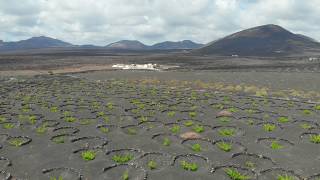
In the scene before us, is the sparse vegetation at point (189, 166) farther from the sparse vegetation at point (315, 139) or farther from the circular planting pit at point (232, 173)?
the sparse vegetation at point (315, 139)

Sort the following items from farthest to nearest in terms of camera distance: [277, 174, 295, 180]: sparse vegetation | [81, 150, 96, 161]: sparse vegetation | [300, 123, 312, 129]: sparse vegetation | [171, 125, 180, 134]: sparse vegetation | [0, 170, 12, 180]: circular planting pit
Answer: [300, 123, 312, 129]: sparse vegetation → [171, 125, 180, 134]: sparse vegetation → [81, 150, 96, 161]: sparse vegetation → [0, 170, 12, 180]: circular planting pit → [277, 174, 295, 180]: sparse vegetation

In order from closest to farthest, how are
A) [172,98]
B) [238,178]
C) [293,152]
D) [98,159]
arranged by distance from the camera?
1. [238,178]
2. [98,159]
3. [293,152]
4. [172,98]

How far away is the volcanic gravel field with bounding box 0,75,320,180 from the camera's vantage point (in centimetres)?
1484

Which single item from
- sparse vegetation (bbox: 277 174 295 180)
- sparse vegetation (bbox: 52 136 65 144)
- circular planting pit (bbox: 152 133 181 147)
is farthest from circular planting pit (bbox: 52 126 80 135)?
sparse vegetation (bbox: 277 174 295 180)

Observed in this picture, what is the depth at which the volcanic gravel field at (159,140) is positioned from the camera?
1484 cm

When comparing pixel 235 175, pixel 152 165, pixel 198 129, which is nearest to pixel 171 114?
pixel 198 129

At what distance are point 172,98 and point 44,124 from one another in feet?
47.0

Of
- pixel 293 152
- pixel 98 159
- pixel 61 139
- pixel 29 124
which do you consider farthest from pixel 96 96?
pixel 293 152

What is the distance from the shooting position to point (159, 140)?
1934cm

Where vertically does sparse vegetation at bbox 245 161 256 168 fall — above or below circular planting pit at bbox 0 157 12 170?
below

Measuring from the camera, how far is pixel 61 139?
63.4ft

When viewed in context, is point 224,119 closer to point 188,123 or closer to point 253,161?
point 188,123

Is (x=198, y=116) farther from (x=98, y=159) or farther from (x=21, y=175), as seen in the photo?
(x=21, y=175)

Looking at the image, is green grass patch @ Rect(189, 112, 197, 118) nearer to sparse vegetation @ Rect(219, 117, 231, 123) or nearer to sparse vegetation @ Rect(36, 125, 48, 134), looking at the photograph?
sparse vegetation @ Rect(219, 117, 231, 123)
